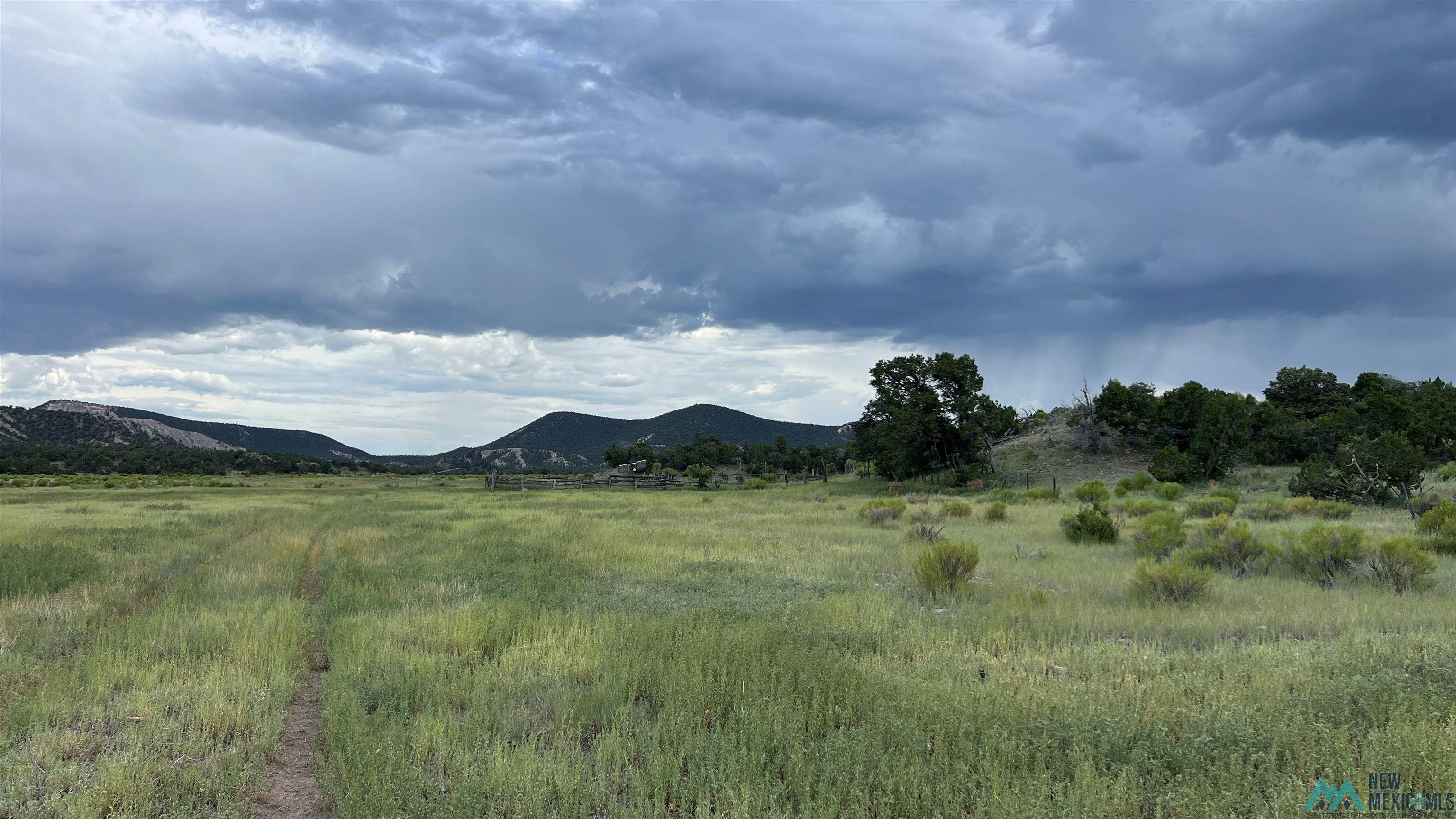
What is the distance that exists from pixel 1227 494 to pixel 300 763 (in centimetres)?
3163

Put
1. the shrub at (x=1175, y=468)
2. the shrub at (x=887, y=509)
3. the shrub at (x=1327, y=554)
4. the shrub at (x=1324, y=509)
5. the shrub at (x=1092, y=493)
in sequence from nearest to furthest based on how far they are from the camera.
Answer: the shrub at (x=1327, y=554) < the shrub at (x=1324, y=509) < the shrub at (x=887, y=509) < the shrub at (x=1092, y=493) < the shrub at (x=1175, y=468)

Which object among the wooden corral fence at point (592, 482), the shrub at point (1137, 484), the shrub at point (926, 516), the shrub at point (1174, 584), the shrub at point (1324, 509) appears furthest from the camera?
the wooden corral fence at point (592, 482)

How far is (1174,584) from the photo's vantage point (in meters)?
10.2

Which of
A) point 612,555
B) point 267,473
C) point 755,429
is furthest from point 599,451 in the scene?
point 612,555

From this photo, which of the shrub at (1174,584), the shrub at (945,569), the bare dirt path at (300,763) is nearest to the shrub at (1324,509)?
the shrub at (1174,584)

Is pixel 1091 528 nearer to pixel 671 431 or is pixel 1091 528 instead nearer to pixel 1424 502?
pixel 1424 502

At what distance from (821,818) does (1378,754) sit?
385 cm

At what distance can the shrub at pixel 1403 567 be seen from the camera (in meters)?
10.6

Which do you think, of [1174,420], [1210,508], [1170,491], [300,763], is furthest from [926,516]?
[1174,420]

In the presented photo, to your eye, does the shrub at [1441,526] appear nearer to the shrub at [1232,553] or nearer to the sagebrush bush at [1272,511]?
the shrub at [1232,553]

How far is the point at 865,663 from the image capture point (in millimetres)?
7004

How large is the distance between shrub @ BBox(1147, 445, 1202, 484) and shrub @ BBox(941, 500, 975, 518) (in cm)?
1955

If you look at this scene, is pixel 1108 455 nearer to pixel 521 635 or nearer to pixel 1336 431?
pixel 1336 431

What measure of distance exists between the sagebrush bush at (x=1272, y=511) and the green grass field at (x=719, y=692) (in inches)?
390
